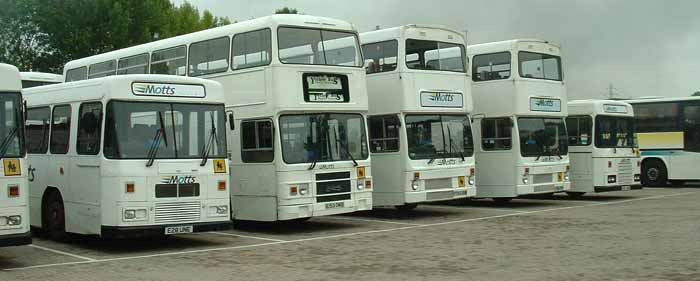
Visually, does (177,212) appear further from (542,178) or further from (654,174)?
(654,174)

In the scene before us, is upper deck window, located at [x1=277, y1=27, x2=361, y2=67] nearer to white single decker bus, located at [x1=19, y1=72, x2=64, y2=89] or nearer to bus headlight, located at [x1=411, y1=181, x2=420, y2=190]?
bus headlight, located at [x1=411, y1=181, x2=420, y2=190]

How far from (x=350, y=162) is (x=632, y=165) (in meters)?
11.6

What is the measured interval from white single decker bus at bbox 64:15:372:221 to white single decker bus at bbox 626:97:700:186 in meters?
18.5

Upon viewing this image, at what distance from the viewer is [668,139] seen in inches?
1240

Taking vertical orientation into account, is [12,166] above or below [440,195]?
above

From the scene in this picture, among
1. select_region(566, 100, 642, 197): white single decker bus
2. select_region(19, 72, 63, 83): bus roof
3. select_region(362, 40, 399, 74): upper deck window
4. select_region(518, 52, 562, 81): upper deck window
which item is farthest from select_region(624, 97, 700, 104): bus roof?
select_region(19, 72, 63, 83): bus roof

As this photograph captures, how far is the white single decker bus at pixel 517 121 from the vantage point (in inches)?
828

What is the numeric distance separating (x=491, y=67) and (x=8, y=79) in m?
13.3

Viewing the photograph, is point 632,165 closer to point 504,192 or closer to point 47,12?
point 504,192

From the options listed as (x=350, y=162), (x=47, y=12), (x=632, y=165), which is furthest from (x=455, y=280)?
(x=47, y=12)

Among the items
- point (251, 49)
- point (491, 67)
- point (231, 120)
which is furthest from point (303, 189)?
point (491, 67)

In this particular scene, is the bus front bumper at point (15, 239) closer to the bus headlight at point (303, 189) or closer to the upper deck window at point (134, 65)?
the bus headlight at point (303, 189)

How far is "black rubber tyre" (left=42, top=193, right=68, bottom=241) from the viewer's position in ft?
47.2

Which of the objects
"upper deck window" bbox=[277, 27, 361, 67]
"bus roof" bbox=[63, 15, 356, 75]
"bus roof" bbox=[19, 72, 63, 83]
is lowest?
"upper deck window" bbox=[277, 27, 361, 67]
